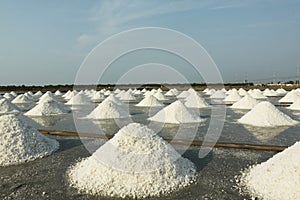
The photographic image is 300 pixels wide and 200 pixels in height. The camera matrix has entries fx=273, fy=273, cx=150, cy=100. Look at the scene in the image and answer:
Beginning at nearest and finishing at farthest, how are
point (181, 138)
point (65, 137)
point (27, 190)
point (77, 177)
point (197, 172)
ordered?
point (27, 190)
point (77, 177)
point (197, 172)
point (181, 138)
point (65, 137)

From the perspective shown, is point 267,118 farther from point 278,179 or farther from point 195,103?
point 278,179

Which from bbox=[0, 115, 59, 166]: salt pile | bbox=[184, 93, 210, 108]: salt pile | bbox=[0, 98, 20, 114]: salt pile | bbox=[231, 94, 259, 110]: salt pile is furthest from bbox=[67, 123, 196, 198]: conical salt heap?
bbox=[0, 98, 20, 114]: salt pile

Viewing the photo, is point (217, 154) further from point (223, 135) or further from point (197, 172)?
point (223, 135)

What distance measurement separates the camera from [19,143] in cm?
521

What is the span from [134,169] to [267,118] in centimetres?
585

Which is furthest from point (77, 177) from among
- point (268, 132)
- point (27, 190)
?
point (268, 132)

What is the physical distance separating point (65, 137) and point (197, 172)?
3924 mm

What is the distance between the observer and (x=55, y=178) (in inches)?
164

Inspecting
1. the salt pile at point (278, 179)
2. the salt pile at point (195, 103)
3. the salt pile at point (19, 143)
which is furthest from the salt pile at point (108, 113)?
the salt pile at point (278, 179)

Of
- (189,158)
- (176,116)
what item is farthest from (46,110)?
(189,158)

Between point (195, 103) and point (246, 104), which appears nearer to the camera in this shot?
point (246, 104)

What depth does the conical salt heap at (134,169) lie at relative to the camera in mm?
3619

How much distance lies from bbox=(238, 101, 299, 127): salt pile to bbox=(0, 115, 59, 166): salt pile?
5792mm

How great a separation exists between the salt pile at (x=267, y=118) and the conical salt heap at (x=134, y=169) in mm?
4516
